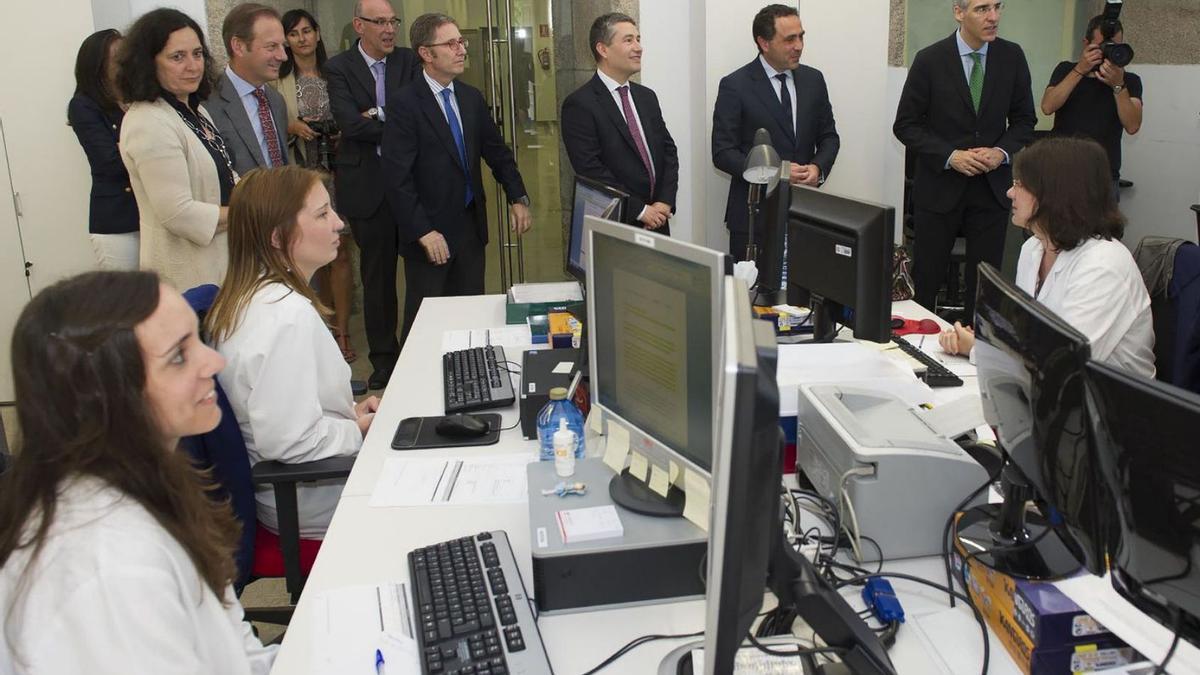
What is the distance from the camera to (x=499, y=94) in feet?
17.5

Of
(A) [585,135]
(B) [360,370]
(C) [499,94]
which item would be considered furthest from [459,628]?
(C) [499,94]

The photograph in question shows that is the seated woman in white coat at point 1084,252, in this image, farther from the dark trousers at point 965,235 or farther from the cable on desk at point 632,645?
the dark trousers at point 965,235

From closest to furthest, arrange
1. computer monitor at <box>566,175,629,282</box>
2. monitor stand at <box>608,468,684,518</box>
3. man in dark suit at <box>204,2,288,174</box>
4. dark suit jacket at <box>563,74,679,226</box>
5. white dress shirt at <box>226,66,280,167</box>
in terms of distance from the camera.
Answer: monitor stand at <box>608,468,684,518</box> < computer monitor at <box>566,175,629,282</box> < man in dark suit at <box>204,2,288,174</box> < white dress shirt at <box>226,66,280,167</box> < dark suit jacket at <box>563,74,679,226</box>

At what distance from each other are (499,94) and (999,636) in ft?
14.6

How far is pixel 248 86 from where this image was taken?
13.5 ft

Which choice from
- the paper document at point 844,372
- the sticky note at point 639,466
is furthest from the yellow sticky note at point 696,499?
the paper document at point 844,372

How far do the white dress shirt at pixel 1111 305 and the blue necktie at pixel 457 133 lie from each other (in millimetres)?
2620

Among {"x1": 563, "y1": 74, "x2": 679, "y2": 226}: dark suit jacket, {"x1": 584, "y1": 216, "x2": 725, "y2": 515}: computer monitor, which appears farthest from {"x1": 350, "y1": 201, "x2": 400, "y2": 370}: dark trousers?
{"x1": 584, "y1": 216, "x2": 725, "y2": 515}: computer monitor

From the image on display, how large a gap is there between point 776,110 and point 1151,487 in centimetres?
362

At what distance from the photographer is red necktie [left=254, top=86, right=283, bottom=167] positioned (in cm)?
417

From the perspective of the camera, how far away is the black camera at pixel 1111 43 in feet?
14.7

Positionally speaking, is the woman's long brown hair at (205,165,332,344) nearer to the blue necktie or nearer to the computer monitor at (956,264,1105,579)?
the computer monitor at (956,264,1105,579)

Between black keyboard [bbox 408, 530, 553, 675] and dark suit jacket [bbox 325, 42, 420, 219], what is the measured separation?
10.3 feet

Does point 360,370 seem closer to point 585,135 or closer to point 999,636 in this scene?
point 585,135
